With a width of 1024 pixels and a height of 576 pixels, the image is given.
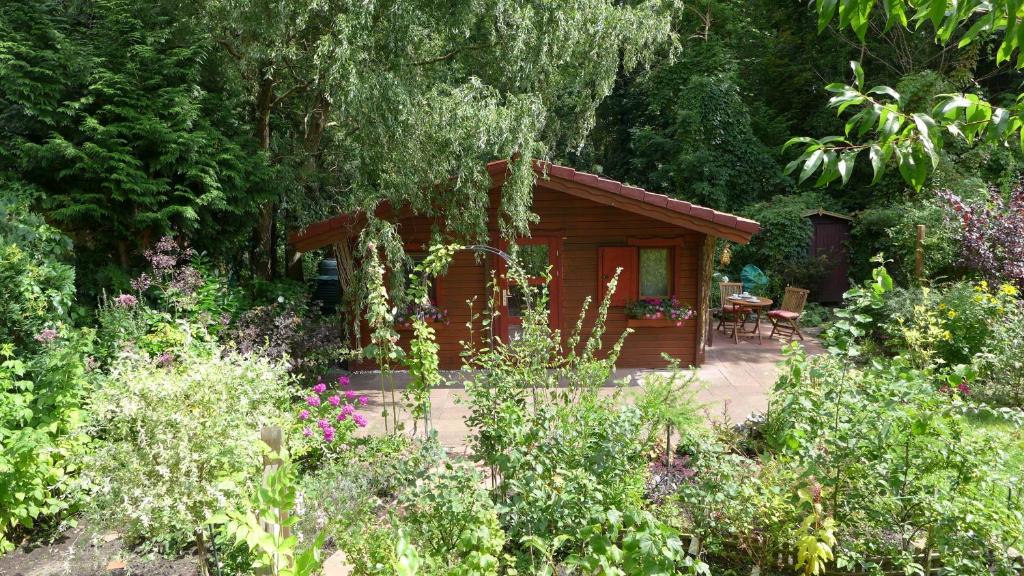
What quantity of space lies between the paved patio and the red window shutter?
1.13m

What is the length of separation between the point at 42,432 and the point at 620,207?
22.8ft

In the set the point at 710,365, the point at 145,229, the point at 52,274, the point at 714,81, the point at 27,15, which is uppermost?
the point at 714,81

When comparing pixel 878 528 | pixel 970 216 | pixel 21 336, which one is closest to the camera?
pixel 878 528

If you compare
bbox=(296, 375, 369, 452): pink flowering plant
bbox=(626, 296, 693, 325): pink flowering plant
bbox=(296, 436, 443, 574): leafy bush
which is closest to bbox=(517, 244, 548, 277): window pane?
bbox=(626, 296, 693, 325): pink flowering plant

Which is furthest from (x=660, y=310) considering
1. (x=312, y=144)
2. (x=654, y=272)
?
(x=312, y=144)

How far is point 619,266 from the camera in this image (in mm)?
9570

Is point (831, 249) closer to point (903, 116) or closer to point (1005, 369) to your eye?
point (1005, 369)

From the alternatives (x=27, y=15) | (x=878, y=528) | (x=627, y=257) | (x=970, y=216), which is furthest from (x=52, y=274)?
(x=970, y=216)

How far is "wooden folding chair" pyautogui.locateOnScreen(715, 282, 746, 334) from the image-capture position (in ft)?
40.3

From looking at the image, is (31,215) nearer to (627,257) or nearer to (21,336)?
(21,336)

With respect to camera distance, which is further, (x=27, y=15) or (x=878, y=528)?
(x=27, y=15)

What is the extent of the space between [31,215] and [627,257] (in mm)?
7089

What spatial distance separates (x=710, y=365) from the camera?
10000mm

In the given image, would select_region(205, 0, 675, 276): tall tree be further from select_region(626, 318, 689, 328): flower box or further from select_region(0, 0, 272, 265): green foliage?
select_region(626, 318, 689, 328): flower box
